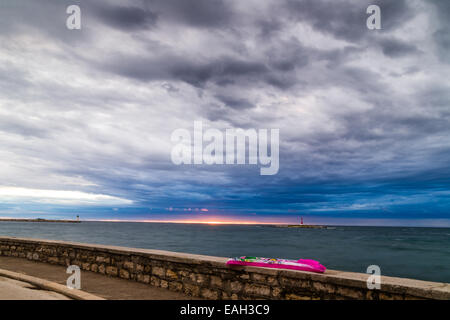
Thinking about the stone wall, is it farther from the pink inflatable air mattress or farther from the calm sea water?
the calm sea water

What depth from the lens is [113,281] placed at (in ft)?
22.2

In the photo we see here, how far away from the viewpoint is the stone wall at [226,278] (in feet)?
12.7

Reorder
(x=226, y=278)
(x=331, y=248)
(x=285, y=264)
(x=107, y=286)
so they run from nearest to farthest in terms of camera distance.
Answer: (x=285, y=264)
(x=226, y=278)
(x=107, y=286)
(x=331, y=248)

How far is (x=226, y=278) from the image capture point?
534cm

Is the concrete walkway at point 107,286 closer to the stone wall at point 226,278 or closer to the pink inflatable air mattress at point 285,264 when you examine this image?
the stone wall at point 226,278

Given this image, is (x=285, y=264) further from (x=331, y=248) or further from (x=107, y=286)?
(x=331, y=248)

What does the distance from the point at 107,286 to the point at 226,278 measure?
2746 mm

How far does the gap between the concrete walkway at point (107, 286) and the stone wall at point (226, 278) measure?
0.61 feet

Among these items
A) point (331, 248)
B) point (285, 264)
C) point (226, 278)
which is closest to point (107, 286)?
point (226, 278)

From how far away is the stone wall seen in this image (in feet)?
12.7

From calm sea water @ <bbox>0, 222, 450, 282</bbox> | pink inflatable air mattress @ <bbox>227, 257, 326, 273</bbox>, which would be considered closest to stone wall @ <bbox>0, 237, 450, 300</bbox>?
pink inflatable air mattress @ <bbox>227, 257, 326, 273</bbox>

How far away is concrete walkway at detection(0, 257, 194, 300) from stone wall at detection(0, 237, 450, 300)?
0.19 m
